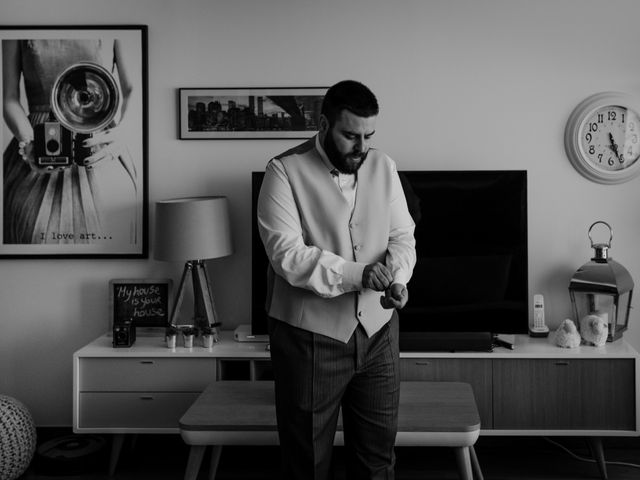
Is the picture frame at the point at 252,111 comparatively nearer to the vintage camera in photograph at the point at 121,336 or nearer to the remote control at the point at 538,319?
the vintage camera in photograph at the point at 121,336

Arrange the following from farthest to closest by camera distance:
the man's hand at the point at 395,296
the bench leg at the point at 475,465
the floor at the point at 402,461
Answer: the floor at the point at 402,461
the bench leg at the point at 475,465
the man's hand at the point at 395,296

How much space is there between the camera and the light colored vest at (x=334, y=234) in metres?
1.87

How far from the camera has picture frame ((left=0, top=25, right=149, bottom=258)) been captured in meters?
3.27

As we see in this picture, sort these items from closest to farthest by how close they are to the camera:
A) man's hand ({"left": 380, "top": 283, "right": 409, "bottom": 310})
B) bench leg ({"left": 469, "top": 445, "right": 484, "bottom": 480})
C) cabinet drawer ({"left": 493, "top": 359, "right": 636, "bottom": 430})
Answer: man's hand ({"left": 380, "top": 283, "right": 409, "bottom": 310}) < bench leg ({"left": 469, "top": 445, "right": 484, "bottom": 480}) < cabinet drawer ({"left": 493, "top": 359, "right": 636, "bottom": 430})

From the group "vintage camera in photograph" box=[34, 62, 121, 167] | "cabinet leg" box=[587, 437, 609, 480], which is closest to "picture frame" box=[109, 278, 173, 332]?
"vintage camera in photograph" box=[34, 62, 121, 167]

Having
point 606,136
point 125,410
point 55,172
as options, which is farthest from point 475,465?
point 55,172

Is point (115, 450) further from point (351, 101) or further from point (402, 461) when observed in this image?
point (351, 101)

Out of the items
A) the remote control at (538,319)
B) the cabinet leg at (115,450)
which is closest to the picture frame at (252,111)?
the remote control at (538,319)

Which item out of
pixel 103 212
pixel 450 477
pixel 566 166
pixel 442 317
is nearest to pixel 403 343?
pixel 442 317

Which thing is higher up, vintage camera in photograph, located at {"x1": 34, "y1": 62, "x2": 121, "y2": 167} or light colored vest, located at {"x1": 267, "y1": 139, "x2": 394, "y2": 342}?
vintage camera in photograph, located at {"x1": 34, "y1": 62, "x2": 121, "y2": 167}

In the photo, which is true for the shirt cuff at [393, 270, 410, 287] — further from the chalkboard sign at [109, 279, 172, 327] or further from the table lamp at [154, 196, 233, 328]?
the chalkboard sign at [109, 279, 172, 327]

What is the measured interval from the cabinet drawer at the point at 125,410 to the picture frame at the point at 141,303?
398 mm

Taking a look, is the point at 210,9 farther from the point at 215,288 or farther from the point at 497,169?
the point at 497,169

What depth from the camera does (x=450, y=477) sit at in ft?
9.73
